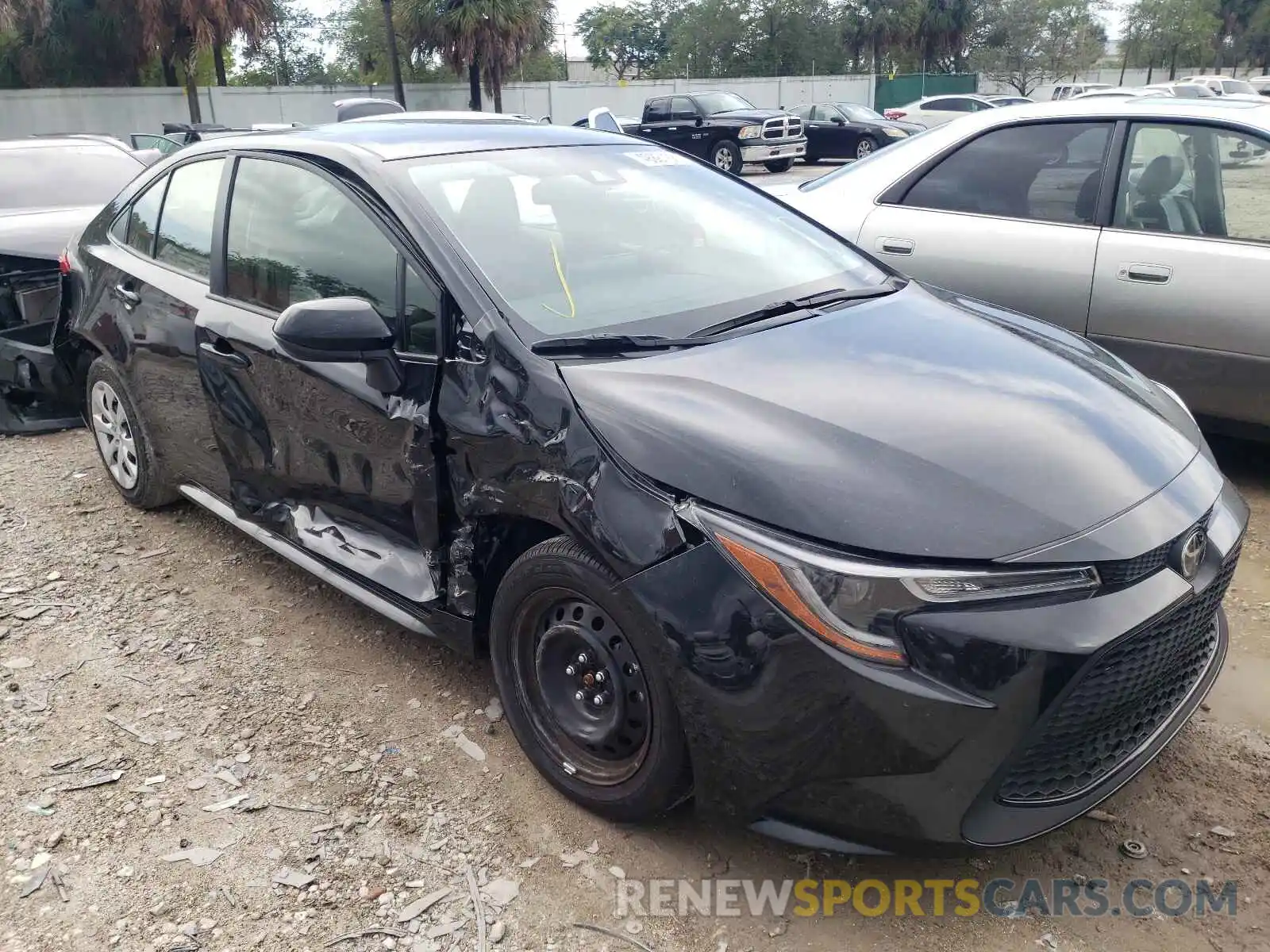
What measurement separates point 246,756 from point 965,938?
190cm

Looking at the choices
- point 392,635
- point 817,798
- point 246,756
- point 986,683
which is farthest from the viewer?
point 392,635

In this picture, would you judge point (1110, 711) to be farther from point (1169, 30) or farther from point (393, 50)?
point (1169, 30)

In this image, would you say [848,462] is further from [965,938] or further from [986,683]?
[965,938]

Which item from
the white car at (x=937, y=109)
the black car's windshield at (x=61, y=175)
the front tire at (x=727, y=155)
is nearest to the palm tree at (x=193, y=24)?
the front tire at (x=727, y=155)

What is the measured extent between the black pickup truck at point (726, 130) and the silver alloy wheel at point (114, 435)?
56.3ft

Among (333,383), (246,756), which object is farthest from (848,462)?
(246,756)

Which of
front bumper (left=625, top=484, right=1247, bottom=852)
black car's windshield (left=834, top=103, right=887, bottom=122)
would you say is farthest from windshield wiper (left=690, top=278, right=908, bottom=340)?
black car's windshield (left=834, top=103, right=887, bottom=122)

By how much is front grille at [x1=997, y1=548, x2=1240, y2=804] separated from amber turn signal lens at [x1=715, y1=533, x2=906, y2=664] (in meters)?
0.36

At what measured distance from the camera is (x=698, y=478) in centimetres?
210

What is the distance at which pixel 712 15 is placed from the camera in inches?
2146

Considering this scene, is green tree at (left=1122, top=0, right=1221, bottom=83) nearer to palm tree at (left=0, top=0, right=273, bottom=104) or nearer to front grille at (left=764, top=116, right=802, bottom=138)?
front grille at (left=764, top=116, right=802, bottom=138)

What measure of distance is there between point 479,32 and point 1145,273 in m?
28.1

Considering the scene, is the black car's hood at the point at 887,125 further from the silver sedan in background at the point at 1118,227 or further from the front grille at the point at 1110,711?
the front grille at the point at 1110,711

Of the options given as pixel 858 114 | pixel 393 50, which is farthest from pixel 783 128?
pixel 393 50
